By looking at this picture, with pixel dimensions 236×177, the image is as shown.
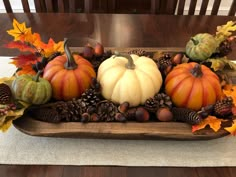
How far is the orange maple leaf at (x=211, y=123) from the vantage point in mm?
651

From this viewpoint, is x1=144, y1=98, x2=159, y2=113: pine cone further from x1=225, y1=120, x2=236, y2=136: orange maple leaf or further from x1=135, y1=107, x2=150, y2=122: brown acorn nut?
x1=225, y1=120, x2=236, y2=136: orange maple leaf

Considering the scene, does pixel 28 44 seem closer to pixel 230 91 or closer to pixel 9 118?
pixel 9 118

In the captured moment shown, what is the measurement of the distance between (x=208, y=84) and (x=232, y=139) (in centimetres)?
16

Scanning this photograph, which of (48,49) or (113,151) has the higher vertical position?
(48,49)

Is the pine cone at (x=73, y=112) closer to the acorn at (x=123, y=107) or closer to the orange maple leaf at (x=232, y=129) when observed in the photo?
the acorn at (x=123, y=107)

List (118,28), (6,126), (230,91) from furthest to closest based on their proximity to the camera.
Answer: (118,28) < (230,91) < (6,126)

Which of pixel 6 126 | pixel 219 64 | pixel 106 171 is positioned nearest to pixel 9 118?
pixel 6 126

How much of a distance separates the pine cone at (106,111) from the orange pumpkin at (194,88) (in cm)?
16

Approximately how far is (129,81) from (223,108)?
0.24 metres

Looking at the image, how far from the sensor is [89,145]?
2.28ft

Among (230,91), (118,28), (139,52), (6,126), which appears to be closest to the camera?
(6,126)

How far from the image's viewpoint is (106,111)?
68 cm

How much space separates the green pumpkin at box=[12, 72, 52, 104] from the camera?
0.65 metres

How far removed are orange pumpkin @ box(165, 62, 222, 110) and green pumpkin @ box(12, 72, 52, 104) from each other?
316 millimetres
